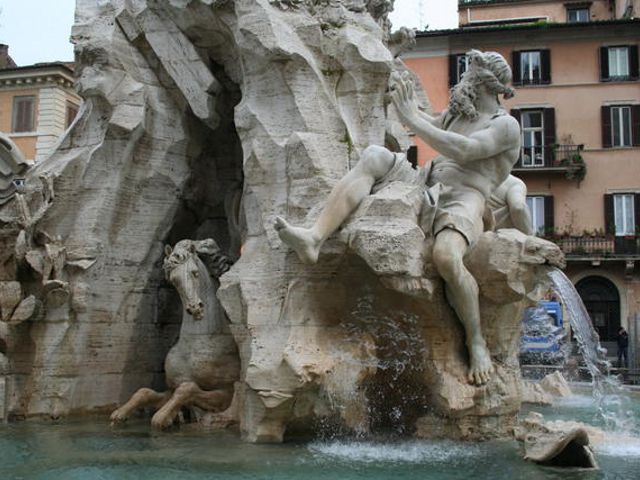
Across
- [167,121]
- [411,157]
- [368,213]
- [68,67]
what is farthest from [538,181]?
[368,213]

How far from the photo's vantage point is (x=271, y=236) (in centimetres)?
745

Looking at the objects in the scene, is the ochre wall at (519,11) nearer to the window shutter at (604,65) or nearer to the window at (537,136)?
the window shutter at (604,65)

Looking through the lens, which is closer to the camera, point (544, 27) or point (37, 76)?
point (37, 76)

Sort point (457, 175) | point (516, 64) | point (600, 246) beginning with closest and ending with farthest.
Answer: point (457, 175) < point (600, 246) < point (516, 64)

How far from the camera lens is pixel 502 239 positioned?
6.88 meters

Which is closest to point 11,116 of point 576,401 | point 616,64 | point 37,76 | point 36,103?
point 36,103

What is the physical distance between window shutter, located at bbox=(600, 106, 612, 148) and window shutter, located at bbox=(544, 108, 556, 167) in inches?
58.2

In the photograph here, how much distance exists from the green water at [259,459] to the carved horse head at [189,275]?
3.82ft

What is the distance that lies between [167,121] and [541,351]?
24.2ft

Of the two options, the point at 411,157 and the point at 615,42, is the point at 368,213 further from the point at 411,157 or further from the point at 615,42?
the point at 615,42

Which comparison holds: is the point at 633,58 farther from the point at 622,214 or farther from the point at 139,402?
the point at 139,402

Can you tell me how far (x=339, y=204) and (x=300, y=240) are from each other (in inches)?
18.7

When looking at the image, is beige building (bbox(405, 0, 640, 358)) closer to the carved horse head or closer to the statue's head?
the carved horse head

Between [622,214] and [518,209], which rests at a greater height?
[622,214]
